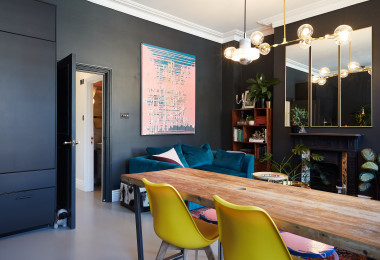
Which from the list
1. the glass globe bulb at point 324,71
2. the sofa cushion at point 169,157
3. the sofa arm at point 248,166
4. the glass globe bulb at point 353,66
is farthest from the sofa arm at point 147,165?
the glass globe bulb at point 353,66

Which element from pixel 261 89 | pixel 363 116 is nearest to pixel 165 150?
pixel 261 89

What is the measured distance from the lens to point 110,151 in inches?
170

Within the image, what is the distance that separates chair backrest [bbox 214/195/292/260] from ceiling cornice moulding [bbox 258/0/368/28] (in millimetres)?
4572

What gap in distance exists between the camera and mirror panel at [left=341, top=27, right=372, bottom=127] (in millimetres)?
4238

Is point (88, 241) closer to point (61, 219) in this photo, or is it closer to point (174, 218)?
point (61, 219)

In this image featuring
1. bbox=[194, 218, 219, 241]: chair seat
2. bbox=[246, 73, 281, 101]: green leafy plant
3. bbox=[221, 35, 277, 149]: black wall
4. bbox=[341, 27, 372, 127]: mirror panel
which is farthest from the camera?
bbox=[221, 35, 277, 149]: black wall

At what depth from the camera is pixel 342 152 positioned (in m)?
4.46

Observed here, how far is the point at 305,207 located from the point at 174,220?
73cm

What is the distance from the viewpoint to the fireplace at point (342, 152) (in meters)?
4.32

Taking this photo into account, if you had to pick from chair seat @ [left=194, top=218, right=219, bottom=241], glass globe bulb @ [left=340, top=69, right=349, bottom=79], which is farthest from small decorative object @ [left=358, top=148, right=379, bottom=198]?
chair seat @ [left=194, top=218, right=219, bottom=241]

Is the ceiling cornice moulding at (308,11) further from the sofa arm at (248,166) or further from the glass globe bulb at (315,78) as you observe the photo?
the sofa arm at (248,166)

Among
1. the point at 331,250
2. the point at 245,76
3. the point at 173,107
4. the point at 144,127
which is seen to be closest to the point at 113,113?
the point at 144,127

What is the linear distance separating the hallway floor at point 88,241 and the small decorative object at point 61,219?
0.08 meters

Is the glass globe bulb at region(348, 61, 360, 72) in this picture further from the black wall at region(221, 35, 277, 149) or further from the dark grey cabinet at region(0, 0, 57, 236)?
the dark grey cabinet at region(0, 0, 57, 236)
